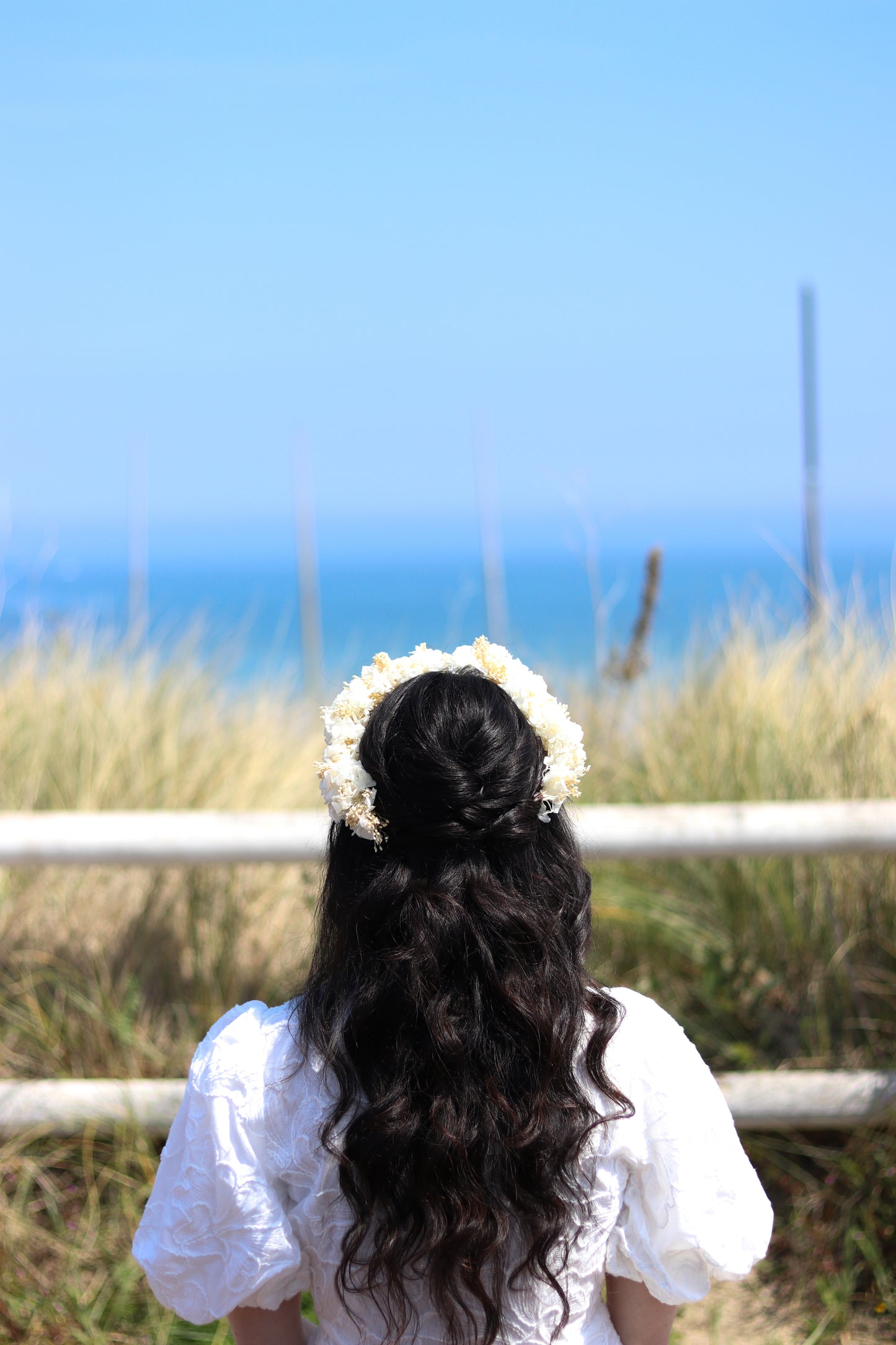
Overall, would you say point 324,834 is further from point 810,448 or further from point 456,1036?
point 810,448

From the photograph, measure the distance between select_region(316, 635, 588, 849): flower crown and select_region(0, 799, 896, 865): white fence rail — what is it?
1.18 m

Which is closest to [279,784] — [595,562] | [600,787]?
[600,787]

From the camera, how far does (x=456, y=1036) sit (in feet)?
4.09

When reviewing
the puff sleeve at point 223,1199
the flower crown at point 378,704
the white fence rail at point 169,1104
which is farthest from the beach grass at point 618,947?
the flower crown at point 378,704

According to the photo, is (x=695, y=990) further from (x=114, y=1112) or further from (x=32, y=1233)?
(x=32, y=1233)

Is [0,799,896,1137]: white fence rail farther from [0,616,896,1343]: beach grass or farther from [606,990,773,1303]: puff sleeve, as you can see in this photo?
[606,990,773,1303]: puff sleeve

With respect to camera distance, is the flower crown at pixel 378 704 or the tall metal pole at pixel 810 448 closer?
the flower crown at pixel 378 704

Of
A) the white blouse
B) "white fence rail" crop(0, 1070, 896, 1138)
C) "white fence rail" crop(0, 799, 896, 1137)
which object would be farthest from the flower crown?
"white fence rail" crop(0, 1070, 896, 1138)

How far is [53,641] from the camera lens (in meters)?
4.66

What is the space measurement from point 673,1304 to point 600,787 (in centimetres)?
238

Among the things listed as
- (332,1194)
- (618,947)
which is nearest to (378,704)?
(332,1194)

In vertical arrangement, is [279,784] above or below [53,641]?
below

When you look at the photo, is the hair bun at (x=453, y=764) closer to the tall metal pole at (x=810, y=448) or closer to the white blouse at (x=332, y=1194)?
the white blouse at (x=332, y=1194)

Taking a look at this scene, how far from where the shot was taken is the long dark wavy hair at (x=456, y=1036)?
4.01 feet
